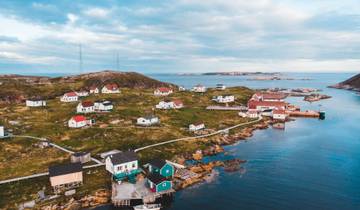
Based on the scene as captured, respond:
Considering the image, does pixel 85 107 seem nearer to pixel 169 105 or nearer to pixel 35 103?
pixel 35 103

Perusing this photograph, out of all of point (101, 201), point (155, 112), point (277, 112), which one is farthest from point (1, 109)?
point (277, 112)

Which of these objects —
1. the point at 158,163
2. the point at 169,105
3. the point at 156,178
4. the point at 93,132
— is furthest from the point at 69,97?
the point at 156,178

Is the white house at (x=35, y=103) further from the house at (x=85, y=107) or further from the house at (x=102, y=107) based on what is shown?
the house at (x=102, y=107)

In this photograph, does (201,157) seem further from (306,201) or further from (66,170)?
(66,170)

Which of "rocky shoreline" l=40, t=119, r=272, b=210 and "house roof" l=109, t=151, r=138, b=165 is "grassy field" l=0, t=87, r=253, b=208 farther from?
"house roof" l=109, t=151, r=138, b=165

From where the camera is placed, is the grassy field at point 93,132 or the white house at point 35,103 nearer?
the grassy field at point 93,132

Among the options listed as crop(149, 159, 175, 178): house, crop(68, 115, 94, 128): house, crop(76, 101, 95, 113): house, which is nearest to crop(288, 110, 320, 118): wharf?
crop(76, 101, 95, 113): house

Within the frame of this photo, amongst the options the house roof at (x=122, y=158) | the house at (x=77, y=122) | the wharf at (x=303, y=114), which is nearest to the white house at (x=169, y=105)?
the house at (x=77, y=122)
